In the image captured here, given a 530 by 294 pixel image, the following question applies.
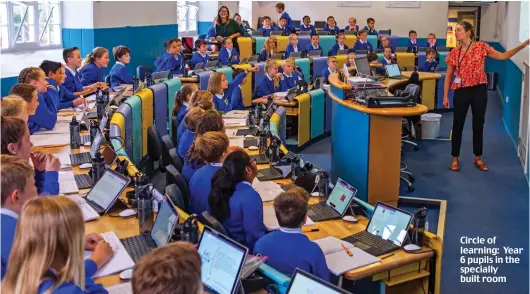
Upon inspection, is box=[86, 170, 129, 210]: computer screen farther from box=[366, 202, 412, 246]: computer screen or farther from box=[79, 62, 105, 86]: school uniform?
box=[79, 62, 105, 86]: school uniform

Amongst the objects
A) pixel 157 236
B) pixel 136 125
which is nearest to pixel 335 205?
pixel 157 236

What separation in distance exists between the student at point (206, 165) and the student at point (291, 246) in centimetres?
103

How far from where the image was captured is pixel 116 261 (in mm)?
3191

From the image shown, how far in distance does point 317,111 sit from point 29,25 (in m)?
5.06

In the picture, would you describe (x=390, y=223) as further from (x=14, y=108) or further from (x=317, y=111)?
(x=317, y=111)

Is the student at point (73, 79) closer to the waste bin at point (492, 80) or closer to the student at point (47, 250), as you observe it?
the student at point (47, 250)

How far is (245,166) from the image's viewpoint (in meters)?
3.77

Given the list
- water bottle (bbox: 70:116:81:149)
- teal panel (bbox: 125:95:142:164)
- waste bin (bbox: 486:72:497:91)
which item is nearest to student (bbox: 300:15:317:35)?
waste bin (bbox: 486:72:497:91)

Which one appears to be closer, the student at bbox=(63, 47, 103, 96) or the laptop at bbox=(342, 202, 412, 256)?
the laptop at bbox=(342, 202, 412, 256)

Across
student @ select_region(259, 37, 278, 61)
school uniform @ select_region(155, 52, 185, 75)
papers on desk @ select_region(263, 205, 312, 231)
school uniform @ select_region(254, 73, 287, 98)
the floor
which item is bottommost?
the floor

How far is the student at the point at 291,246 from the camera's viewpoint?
3059 mm

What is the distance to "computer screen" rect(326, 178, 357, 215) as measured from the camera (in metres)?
4.11

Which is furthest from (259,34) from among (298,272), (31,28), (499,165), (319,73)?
(298,272)

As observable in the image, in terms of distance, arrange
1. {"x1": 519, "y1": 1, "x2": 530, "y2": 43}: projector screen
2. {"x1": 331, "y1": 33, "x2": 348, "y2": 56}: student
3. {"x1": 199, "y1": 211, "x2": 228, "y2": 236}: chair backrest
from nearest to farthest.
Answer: {"x1": 199, "y1": 211, "x2": 228, "y2": 236}: chair backrest
{"x1": 519, "y1": 1, "x2": 530, "y2": 43}: projector screen
{"x1": 331, "y1": 33, "x2": 348, "y2": 56}: student
